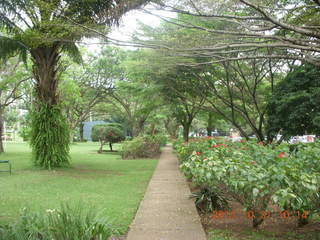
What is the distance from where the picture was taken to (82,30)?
891 cm

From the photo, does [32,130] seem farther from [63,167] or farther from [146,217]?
[146,217]

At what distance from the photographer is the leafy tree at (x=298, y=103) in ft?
38.5

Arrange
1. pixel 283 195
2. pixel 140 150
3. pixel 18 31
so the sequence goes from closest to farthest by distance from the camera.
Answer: pixel 283 195, pixel 18 31, pixel 140 150

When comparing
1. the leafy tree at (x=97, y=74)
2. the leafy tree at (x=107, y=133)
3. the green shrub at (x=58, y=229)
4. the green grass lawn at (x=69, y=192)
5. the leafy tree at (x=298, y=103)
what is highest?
the leafy tree at (x=97, y=74)

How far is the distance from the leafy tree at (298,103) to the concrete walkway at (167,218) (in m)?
6.19

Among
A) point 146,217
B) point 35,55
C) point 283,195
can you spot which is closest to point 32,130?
point 35,55

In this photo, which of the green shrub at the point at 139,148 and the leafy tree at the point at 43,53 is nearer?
the leafy tree at the point at 43,53

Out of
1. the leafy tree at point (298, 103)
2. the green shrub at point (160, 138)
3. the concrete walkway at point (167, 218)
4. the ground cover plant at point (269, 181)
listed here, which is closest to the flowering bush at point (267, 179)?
the ground cover plant at point (269, 181)

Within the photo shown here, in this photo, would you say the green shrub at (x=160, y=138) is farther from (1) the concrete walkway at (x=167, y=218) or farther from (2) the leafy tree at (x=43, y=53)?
(1) the concrete walkway at (x=167, y=218)

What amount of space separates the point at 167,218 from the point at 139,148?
582 inches

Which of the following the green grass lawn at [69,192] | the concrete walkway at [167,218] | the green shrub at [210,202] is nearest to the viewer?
the concrete walkway at [167,218]

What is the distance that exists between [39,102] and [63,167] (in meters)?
2.82

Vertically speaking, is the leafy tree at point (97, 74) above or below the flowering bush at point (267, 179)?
above

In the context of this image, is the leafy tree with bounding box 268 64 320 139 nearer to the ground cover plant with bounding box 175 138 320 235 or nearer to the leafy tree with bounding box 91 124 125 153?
the ground cover plant with bounding box 175 138 320 235
